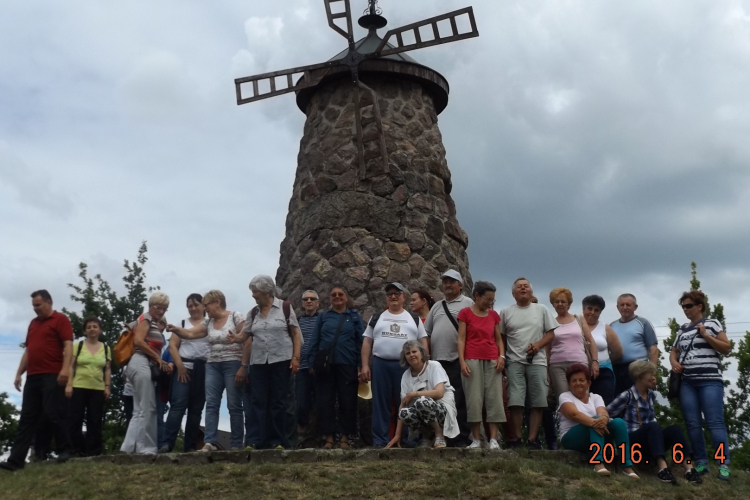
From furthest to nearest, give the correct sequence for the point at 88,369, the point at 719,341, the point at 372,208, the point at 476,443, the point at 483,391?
the point at 372,208, the point at 88,369, the point at 483,391, the point at 476,443, the point at 719,341

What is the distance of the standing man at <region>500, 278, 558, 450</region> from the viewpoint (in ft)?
25.4

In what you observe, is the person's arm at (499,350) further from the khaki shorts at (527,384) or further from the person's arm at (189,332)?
the person's arm at (189,332)

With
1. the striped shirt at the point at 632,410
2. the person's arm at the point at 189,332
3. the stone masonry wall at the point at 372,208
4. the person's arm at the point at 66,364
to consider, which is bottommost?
the striped shirt at the point at 632,410

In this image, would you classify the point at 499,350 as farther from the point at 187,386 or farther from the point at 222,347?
the point at 187,386

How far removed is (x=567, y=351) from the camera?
7.84 meters

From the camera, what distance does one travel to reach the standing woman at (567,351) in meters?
7.81

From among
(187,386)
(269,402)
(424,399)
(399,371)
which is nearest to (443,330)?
(399,371)

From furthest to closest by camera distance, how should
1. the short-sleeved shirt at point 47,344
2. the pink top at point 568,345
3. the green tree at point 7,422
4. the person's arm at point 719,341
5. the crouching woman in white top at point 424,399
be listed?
the green tree at point 7,422 < the short-sleeved shirt at point 47,344 < the pink top at point 568,345 < the crouching woman in white top at point 424,399 < the person's arm at point 719,341

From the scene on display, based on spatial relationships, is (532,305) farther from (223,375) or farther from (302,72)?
(302,72)

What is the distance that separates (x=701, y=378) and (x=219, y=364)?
4.53 metres

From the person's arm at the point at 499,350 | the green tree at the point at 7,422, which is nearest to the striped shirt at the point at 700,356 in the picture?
the person's arm at the point at 499,350

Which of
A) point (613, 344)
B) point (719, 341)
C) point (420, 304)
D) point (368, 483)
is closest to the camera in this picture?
point (368, 483)

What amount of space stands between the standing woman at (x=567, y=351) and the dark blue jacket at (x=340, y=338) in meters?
1.89

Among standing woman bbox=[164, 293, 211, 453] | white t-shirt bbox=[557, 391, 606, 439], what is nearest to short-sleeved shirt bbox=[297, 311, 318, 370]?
standing woman bbox=[164, 293, 211, 453]
